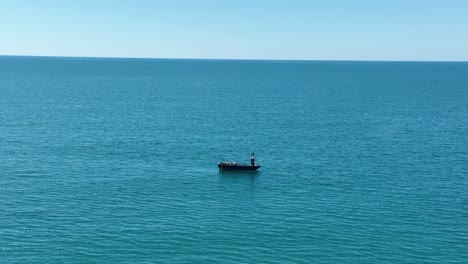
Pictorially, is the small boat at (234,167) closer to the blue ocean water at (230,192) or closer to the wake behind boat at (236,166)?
the wake behind boat at (236,166)

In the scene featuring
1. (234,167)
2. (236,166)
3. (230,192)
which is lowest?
(230,192)

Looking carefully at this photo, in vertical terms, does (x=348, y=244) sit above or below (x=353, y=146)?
below

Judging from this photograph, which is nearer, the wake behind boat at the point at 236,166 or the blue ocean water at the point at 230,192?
the blue ocean water at the point at 230,192

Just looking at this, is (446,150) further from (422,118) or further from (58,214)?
(58,214)

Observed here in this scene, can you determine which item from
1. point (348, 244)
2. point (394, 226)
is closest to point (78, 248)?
point (348, 244)

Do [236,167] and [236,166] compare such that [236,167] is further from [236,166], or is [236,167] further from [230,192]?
[230,192]

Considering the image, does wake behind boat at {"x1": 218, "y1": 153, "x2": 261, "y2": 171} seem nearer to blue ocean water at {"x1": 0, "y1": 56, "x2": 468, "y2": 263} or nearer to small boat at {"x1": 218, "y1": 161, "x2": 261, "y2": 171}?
small boat at {"x1": 218, "y1": 161, "x2": 261, "y2": 171}

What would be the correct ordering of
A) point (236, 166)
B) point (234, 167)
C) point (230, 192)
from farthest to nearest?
point (234, 167)
point (236, 166)
point (230, 192)

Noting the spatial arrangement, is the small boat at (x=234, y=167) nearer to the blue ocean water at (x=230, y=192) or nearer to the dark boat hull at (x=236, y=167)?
the dark boat hull at (x=236, y=167)

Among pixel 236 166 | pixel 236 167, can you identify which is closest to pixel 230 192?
pixel 236 166

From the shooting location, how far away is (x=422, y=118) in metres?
163

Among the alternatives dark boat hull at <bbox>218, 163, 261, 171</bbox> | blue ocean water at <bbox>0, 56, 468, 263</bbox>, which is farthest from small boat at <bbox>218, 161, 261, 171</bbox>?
blue ocean water at <bbox>0, 56, 468, 263</bbox>

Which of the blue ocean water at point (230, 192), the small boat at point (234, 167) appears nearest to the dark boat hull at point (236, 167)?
the small boat at point (234, 167)

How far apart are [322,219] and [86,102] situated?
140 meters
